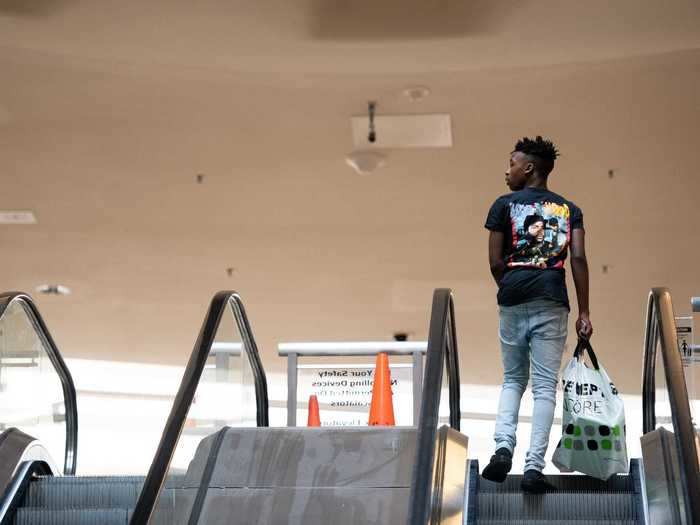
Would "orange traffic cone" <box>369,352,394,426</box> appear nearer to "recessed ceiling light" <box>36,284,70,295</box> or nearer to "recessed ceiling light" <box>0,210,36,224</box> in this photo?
"recessed ceiling light" <box>0,210,36,224</box>

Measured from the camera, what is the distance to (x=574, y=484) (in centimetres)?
517

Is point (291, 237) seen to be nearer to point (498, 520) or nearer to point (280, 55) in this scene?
point (280, 55)

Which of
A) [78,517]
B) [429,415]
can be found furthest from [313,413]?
[429,415]

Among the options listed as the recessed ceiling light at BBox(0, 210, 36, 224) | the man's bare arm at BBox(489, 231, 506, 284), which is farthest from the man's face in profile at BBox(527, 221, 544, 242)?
the recessed ceiling light at BBox(0, 210, 36, 224)

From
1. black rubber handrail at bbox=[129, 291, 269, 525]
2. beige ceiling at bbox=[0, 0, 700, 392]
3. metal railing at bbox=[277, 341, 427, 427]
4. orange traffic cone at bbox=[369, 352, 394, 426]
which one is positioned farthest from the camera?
beige ceiling at bbox=[0, 0, 700, 392]

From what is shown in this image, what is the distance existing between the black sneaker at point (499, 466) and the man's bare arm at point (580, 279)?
2.09 ft

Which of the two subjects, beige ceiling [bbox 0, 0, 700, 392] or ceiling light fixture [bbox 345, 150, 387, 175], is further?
ceiling light fixture [bbox 345, 150, 387, 175]

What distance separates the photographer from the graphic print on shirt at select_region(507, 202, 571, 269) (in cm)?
517

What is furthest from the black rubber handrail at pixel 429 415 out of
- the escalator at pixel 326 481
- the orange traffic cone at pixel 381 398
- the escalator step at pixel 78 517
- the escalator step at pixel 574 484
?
the orange traffic cone at pixel 381 398

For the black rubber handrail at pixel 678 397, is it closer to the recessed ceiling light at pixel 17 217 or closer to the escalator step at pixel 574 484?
the escalator step at pixel 574 484

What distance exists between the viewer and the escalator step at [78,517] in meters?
5.02

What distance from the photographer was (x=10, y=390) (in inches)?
232

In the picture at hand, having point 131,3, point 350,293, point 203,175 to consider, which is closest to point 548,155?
point 131,3

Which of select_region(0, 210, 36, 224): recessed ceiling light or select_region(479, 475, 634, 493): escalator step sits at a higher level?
select_region(0, 210, 36, 224): recessed ceiling light
